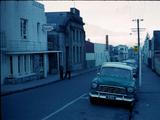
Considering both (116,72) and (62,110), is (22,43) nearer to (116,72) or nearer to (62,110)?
(116,72)

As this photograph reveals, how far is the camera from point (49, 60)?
45281 millimetres

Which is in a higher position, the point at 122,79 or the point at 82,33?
the point at 82,33

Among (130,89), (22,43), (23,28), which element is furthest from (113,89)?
(23,28)

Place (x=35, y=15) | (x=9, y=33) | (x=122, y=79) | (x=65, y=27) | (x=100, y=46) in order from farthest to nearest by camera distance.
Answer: (x=100, y=46) → (x=65, y=27) → (x=35, y=15) → (x=9, y=33) → (x=122, y=79)

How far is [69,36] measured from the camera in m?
52.5

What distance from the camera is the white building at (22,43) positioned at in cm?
2769

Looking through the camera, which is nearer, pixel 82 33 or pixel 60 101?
pixel 60 101

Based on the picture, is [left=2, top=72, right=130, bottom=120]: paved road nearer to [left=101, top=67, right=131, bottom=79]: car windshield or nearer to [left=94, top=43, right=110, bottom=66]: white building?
[left=101, top=67, right=131, bottom=79]: car windshield

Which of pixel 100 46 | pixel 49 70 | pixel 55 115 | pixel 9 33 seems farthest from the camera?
pixel 100 46

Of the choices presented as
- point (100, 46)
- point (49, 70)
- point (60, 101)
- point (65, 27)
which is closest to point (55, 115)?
point (60, 101)

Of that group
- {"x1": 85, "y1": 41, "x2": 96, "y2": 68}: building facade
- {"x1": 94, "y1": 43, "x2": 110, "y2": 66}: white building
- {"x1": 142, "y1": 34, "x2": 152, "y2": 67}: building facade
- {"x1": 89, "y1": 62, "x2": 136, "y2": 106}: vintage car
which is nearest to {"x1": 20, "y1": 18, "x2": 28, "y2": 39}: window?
{"x1": 89, "y1": 62, "x2": 136, "y2": 106}: vintage car

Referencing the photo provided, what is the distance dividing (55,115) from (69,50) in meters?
39.8

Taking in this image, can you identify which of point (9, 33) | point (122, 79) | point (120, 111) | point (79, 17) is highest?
point (79, 17)

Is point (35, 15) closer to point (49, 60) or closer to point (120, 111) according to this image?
point (49, 60)
